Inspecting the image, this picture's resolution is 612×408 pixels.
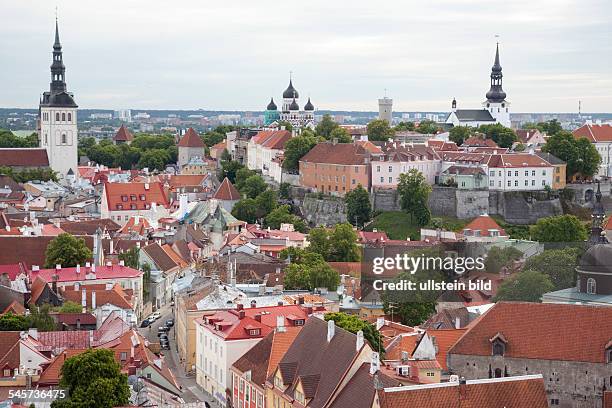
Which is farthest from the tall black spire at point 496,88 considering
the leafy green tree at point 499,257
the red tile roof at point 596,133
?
the leafy green tree at point 499,257

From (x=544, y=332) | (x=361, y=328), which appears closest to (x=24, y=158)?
(x=361, y=328)

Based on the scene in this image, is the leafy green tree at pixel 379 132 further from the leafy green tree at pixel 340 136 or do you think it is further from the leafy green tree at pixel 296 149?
the leafy green tree at pixel 296 149

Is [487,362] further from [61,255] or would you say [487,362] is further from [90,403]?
[61,255]

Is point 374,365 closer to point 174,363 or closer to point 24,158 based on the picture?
point 174,363

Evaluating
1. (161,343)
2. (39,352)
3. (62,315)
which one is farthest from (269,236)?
(39,352)

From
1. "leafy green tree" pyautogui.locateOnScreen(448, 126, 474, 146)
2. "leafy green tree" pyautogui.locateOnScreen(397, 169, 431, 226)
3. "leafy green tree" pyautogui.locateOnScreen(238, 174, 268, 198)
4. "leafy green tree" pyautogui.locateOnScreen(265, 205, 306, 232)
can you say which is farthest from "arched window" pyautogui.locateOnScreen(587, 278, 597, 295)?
"leafy green tree" pyautogui.locateOnScreen(448, 126, 474, 146)

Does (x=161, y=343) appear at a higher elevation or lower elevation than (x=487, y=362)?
lower
